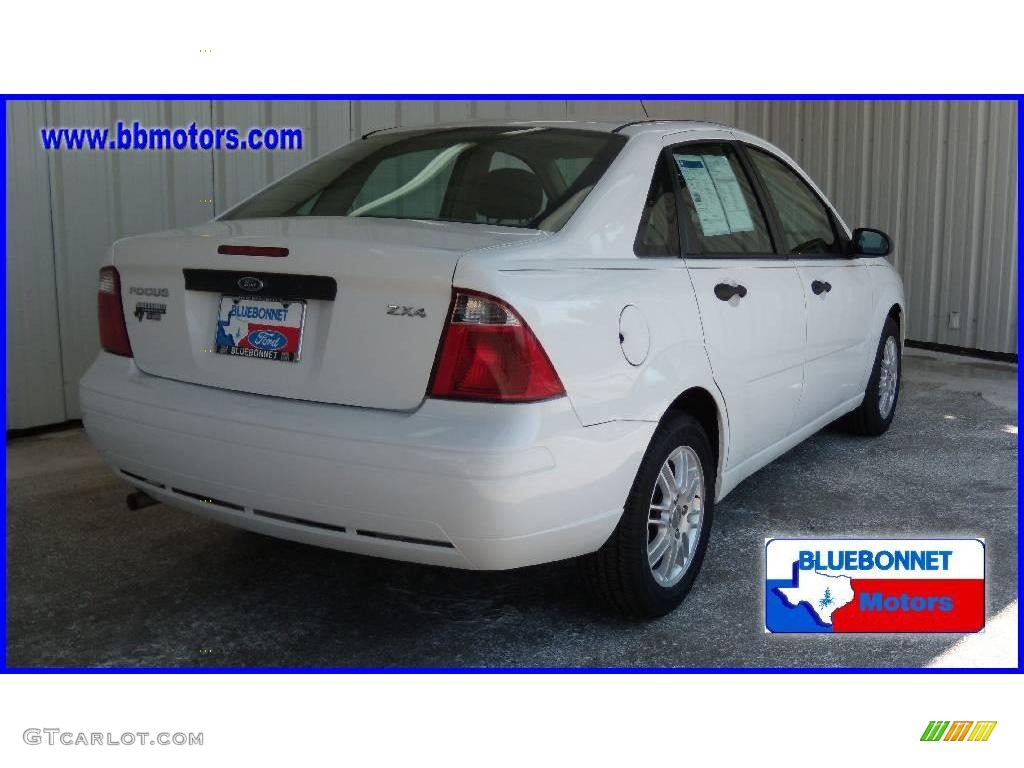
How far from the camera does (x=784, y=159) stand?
454 cm

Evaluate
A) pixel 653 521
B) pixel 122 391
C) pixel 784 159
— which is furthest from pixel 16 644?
pixel 784 159

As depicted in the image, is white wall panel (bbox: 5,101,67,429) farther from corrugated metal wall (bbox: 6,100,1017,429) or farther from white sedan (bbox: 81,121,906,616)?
white sedan (bbox: 81,121,906,616)

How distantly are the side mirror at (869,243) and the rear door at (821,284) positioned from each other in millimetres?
55

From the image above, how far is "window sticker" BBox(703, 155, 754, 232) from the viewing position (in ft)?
12.3

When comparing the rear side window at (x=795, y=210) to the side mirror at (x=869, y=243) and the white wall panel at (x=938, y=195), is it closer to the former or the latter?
the side mirror at (x=869, y=243)

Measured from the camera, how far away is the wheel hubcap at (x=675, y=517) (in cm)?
321

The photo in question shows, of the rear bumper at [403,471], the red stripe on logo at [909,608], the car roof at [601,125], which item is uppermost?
the car roof at [601,125]

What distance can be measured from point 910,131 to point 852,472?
5601 millimetres

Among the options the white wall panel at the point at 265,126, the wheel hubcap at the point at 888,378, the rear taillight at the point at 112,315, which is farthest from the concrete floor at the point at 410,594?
the white wall panel at the point at 265,126

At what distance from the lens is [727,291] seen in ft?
11.5

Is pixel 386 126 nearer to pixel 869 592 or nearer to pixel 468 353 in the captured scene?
pixel 468 353

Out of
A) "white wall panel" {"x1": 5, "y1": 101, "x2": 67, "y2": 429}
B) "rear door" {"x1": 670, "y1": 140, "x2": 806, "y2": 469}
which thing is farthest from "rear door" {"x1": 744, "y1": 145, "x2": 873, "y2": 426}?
"white wall panel" {"x1": 5, "y1": 101, "x2": 67, "y2": 429}

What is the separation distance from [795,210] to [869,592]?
72.1 inches
